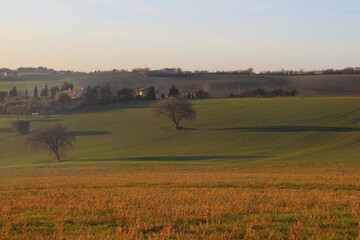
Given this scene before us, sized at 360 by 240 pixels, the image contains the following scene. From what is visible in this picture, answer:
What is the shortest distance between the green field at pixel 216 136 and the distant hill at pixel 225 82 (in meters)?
20.0

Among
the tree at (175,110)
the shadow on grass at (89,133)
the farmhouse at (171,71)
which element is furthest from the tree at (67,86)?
the tree at (175,110)

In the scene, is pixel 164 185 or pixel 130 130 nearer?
pixel 164 185

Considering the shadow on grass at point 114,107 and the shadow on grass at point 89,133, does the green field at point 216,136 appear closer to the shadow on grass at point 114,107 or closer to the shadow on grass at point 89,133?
the shadow on grass at point 89,133

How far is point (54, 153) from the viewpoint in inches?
2505

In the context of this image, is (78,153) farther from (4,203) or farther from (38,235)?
(38,235)

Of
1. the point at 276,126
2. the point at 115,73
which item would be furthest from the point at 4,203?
the point at 115,73

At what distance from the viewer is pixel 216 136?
225 feet

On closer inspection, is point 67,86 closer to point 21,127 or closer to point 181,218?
point 21,127

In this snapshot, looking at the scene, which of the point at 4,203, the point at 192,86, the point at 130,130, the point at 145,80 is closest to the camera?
the point at 4,203

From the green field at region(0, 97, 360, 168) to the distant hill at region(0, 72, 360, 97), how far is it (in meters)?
20.0

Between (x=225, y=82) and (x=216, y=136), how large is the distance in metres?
66.1

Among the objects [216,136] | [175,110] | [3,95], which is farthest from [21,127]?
[3,95]

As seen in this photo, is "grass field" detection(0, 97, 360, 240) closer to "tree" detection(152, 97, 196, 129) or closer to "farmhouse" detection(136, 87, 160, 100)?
"tree" detection(152, 97, 196, 129)

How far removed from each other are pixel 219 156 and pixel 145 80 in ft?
333
